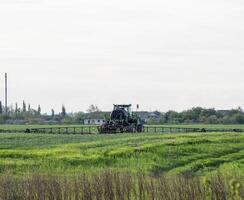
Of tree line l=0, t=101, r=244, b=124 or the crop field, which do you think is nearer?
the crop field

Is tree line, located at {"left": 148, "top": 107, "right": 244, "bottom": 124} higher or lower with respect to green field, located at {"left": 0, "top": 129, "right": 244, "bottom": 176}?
higher

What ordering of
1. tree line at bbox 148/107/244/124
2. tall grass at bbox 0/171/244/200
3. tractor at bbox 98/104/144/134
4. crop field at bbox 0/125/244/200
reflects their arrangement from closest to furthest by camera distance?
tall grass at bbox 0/171/244/200 < crop field at bbox 0/125/244/200 < tractor at bbox 98/104/144/134 < tree line at bbox 148/107/244/124

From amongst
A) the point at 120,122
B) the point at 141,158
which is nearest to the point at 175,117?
the point at 120,122

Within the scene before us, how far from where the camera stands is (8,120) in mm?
169500

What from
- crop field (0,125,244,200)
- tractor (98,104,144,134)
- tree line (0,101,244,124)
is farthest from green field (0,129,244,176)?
tree line (0,101,244,124)

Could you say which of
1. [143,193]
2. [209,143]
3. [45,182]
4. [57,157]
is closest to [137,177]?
[143,193]

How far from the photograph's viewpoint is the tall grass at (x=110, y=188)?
45.8 feet

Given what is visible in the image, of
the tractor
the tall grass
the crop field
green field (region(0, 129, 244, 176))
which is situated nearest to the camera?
the tall grass

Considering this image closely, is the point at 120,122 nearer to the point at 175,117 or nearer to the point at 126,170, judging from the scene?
the point at 126,170

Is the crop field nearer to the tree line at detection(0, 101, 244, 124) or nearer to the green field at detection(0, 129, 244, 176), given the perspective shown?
the green field at detection(0, 129, 244, 176)

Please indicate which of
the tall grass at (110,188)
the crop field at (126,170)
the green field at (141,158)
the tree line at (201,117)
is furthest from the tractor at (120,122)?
the tree line at (201,117)

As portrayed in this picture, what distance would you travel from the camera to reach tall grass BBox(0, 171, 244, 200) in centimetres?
1395

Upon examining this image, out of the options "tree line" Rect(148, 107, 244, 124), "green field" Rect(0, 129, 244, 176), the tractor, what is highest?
"tree line" Rect(148, 107, 244, 124)

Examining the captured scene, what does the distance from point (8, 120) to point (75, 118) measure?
16.0m
